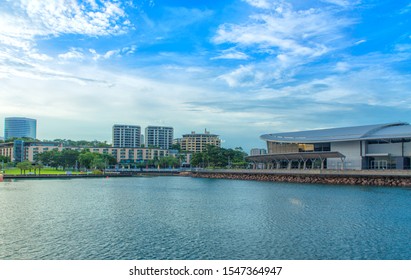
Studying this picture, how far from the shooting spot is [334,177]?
87000 mm

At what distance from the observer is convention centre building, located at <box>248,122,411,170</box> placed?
93.0m

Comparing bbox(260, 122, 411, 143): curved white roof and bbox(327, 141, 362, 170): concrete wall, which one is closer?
bbox(260, 122, 411, 143): curved white roof

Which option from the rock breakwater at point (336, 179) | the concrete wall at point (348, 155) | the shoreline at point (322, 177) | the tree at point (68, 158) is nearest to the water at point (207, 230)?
the rock breakwater at point (336, 179)

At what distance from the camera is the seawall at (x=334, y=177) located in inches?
3019

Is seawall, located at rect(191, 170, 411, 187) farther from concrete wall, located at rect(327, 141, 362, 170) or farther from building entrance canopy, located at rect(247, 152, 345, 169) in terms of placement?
concrete wall, located at rect(327, 141, 362, 170)

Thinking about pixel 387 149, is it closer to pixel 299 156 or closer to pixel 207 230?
pixel 299 156

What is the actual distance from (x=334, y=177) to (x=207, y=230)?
201 ft

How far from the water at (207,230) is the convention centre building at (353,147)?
47.7 m

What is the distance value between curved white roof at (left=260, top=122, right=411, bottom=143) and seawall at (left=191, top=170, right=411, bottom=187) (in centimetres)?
1497

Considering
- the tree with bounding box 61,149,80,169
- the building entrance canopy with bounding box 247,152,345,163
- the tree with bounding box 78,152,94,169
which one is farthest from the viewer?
the tree with bounding box 61,149,80,169

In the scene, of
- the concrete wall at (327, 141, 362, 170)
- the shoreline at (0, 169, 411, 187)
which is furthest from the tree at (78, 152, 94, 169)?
the concrete wall at (327, 141, 362, 170)

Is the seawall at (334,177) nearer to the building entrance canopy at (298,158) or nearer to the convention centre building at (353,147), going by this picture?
the building entrance canopy at (298,158)

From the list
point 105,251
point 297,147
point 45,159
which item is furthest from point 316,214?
point 45,159
